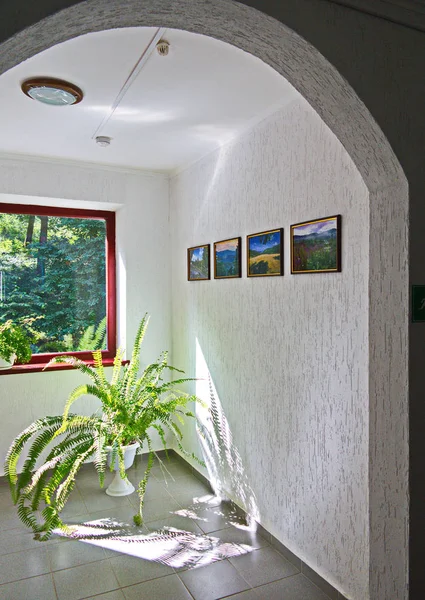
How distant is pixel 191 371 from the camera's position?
350 cm

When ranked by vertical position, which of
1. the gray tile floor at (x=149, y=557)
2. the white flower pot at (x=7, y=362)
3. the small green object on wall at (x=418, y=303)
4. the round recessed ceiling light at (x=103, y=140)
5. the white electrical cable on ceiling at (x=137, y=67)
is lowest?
the gray tile floor at (x=149, y=557)

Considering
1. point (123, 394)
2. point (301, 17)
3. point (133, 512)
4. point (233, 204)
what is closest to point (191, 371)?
point (123, 394)

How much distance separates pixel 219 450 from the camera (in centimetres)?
308

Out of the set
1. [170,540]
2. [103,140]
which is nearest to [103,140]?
[103,140]

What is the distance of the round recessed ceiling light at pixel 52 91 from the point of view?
2102mm

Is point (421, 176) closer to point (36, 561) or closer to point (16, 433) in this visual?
point (36, 561)

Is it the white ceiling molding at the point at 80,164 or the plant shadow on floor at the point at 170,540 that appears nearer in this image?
the plant shadow on floor at the point at 170,540

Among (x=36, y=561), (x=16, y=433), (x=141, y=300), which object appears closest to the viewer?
(x=36, y=561)

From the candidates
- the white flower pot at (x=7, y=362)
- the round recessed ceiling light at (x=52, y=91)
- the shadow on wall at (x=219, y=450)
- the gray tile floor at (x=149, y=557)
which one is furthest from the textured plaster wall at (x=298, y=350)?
the white flower pot at (x=7, y=362)

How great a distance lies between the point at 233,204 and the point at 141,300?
131 cm

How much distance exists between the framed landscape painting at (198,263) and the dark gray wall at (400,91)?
6.11 ft

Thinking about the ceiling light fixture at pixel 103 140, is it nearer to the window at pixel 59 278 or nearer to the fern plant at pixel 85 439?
the window at pixel 59 278

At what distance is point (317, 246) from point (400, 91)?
81 cm

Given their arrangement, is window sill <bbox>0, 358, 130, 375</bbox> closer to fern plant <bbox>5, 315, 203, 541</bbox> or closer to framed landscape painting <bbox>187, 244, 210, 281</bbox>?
fern plant <bbox>5, 315, 203, 541</bbox>
